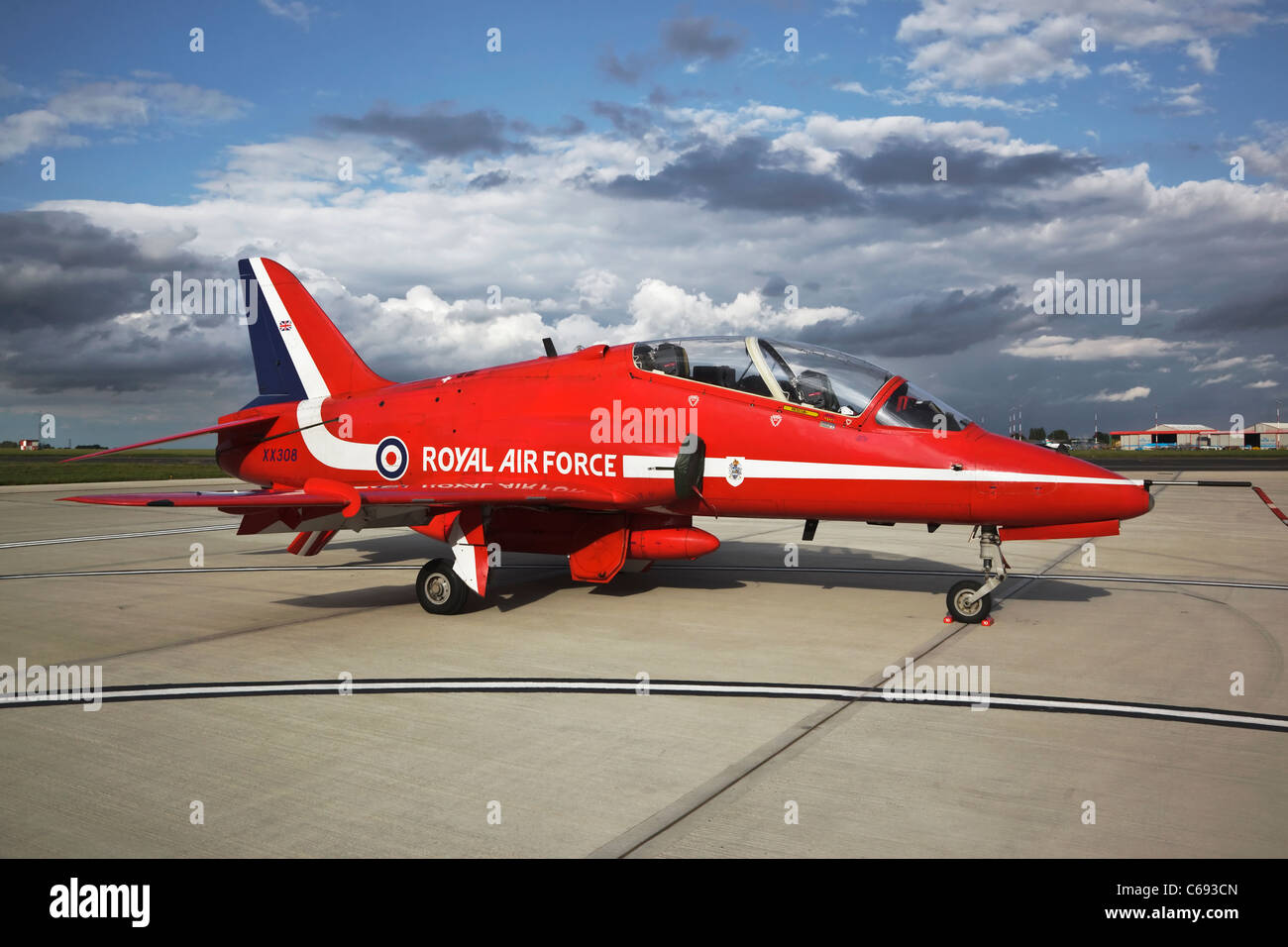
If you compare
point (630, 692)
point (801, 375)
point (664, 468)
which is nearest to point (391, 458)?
point (664, 468)

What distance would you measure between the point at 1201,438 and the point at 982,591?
17423 cm

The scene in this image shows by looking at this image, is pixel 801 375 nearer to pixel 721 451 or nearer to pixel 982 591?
pixel 721 451

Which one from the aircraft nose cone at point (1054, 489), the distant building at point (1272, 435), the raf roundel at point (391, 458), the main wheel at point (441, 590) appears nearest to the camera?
the aircraft nose cone at point (1054, 489)

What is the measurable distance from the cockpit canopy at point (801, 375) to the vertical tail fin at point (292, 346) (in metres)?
5.74

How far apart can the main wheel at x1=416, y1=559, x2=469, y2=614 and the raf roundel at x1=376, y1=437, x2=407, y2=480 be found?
2159mm

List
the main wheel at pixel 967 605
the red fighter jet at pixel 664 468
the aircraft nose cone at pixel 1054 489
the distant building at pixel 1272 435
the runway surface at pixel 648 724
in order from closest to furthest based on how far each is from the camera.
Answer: the runway surface at pixel 648 724 < the aircraft nose cone at pixel 1054 489 < the red fighter jet at pixel 664 468 < the main wheel at pixel 967 605 < the distant building at pixel 1272 435

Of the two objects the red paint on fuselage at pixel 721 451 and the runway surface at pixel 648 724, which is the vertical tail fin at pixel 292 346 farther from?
the runway surface at pixel 648 724

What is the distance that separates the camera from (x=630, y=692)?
6.15 meters

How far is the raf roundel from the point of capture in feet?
36.1

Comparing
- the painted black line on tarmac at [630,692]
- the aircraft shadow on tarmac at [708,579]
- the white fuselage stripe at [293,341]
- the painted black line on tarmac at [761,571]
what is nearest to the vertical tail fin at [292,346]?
the white fuselage stripe at [293,341]

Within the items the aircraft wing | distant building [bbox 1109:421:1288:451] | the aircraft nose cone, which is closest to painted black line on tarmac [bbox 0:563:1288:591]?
the aircraft wing

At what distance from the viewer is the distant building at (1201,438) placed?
146250mm
